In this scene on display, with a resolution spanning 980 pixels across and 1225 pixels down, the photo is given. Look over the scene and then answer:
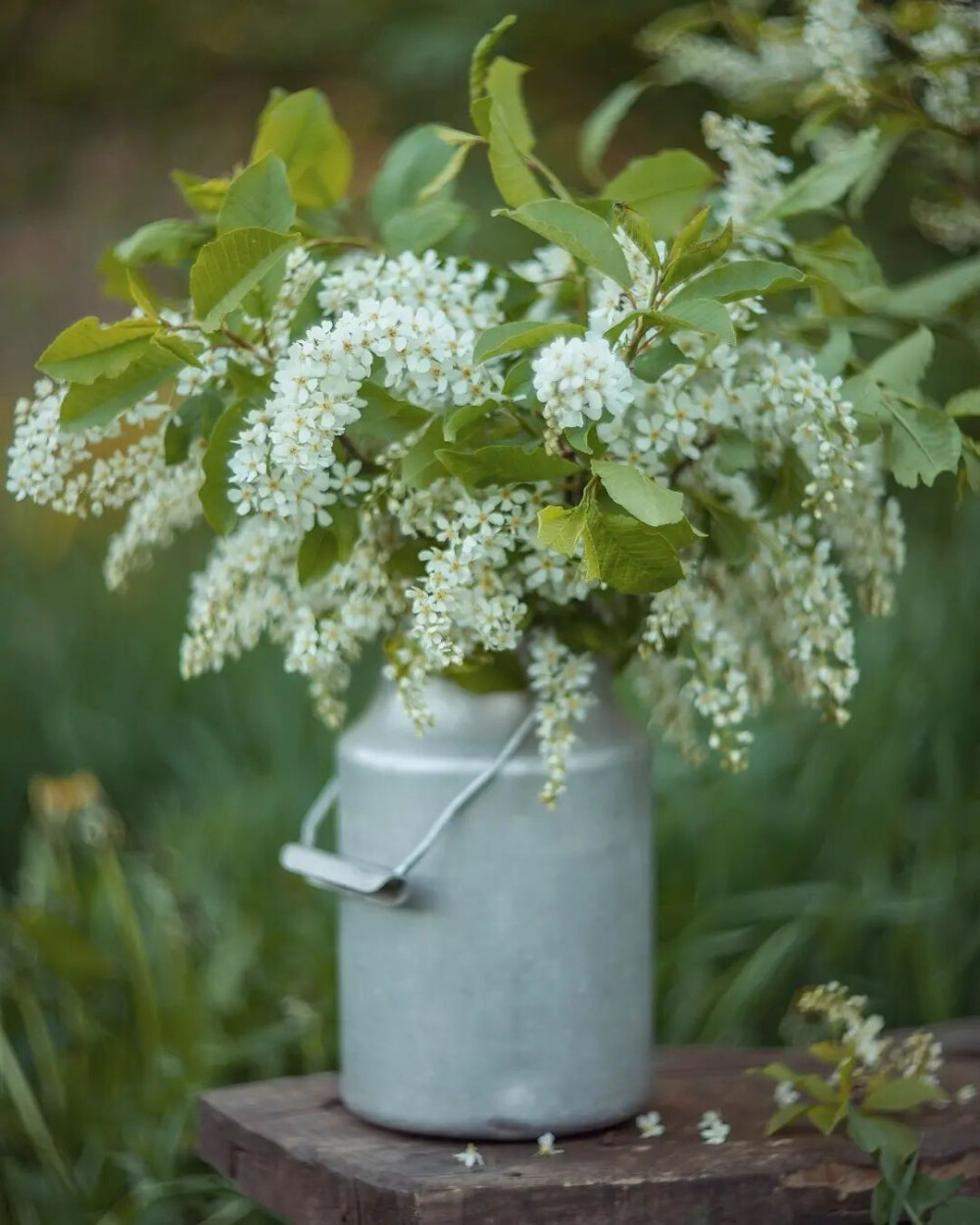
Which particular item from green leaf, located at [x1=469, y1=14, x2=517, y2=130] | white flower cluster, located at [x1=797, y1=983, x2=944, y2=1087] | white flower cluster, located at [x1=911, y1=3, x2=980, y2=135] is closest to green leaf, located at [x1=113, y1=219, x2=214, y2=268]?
green leaf, located at [x1=469, y1=14, x2=517, y2=130]

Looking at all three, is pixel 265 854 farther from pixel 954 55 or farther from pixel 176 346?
pixel 954 55

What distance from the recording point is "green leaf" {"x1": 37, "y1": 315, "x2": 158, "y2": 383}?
3.09ft

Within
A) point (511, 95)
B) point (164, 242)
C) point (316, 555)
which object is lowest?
point (316, 555)

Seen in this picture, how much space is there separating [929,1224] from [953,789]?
2.96 ft

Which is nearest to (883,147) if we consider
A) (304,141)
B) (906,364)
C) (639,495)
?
(906,364)

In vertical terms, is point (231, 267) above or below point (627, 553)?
above

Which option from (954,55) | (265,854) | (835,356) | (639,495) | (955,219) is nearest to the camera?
(639,495)

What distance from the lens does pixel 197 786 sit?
7.84ft

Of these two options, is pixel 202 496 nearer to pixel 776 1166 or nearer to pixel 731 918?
pixel 776 1166

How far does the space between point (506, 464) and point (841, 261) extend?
35cm

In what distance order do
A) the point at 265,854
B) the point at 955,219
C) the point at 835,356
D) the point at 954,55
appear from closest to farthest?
1. the point at 835,356
2. the point at 954,55
3. the point at 955,219
4. the point at 265,854

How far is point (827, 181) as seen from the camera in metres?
1.07

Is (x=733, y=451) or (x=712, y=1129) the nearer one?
(x=733, y=451)

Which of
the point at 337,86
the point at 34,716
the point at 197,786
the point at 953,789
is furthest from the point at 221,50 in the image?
the point at 953,789
